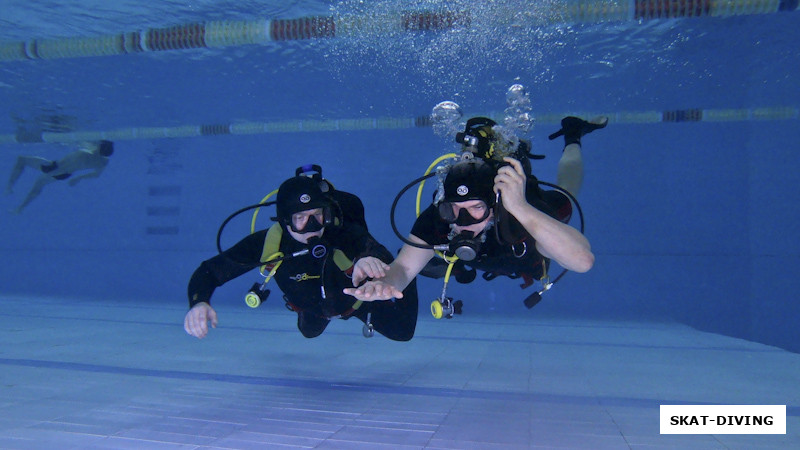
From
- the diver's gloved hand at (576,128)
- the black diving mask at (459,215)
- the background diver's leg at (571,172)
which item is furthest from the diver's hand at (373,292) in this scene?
the diver's gloved hand at (576,128)

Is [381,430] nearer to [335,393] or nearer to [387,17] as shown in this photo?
[335,393]

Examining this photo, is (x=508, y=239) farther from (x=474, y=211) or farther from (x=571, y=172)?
(x=571, y=172)

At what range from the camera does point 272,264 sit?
3.57 meters

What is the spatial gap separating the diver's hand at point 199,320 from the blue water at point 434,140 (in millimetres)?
6356

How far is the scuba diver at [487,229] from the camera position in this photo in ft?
8.94

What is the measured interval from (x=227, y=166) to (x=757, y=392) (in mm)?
14809

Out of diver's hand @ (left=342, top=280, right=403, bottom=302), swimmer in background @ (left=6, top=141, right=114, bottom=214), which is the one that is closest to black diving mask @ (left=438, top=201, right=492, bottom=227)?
diver's hand @ (left=342, top=280, right=403, bottom=302)

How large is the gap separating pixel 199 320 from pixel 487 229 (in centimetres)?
184

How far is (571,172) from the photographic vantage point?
4359 mm

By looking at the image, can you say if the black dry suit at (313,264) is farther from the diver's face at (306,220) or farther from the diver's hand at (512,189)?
the diver's hand at (512,189)

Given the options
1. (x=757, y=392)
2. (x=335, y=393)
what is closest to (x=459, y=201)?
(x=335, y=393)

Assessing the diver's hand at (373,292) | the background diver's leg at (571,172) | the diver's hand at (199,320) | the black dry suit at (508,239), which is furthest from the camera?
the background diver's leg at (571,172)

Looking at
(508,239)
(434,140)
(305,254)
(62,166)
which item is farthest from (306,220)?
(434,140)

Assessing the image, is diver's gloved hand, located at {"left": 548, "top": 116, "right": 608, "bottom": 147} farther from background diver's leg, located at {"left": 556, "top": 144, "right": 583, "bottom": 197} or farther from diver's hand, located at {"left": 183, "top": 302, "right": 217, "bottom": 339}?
diver's hand, located at {"left": 183, "top": 302, "right": 217, "bottom": 339}
